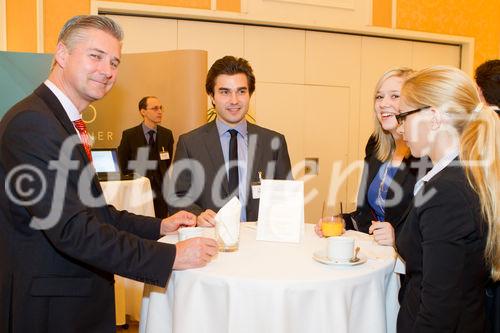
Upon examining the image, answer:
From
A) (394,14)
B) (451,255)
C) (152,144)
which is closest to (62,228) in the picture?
(451,255)

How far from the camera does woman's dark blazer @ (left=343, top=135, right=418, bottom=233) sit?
2443mm

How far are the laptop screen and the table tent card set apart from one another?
2627 mm

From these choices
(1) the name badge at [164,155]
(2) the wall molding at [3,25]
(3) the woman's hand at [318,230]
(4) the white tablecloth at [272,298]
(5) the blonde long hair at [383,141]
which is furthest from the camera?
(1) the name badge at [164,155]

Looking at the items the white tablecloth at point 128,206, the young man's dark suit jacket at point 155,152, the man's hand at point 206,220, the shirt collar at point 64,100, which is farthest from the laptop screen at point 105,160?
the shirt collar at point 64,100

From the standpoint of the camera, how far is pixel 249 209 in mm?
2812

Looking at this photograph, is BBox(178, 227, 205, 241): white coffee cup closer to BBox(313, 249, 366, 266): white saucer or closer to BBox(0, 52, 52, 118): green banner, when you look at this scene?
BBox(313, 249, 366, 266): white saucer

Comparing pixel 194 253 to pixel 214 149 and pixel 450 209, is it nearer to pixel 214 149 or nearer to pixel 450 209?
pixel 450 209

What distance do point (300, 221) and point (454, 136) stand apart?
2.67 feet

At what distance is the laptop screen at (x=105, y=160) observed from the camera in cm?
446

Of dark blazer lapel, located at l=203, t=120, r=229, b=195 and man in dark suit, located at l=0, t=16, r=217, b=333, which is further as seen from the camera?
dark blazer lapel, located at l=203, t=120, r=229, b=195

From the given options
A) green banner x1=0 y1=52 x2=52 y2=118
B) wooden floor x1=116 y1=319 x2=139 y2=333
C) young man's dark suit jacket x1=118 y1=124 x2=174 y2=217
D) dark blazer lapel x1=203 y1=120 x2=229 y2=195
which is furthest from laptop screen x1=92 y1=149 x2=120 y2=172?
dark blazer lapel x1=203 y1=120 x2=229 y2=195

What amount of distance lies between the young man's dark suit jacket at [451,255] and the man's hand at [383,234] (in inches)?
23.4

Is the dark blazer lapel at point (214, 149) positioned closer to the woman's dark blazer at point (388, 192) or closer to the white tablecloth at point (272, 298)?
the woman's dark blazer at point (388, 192)

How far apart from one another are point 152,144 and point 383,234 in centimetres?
407
